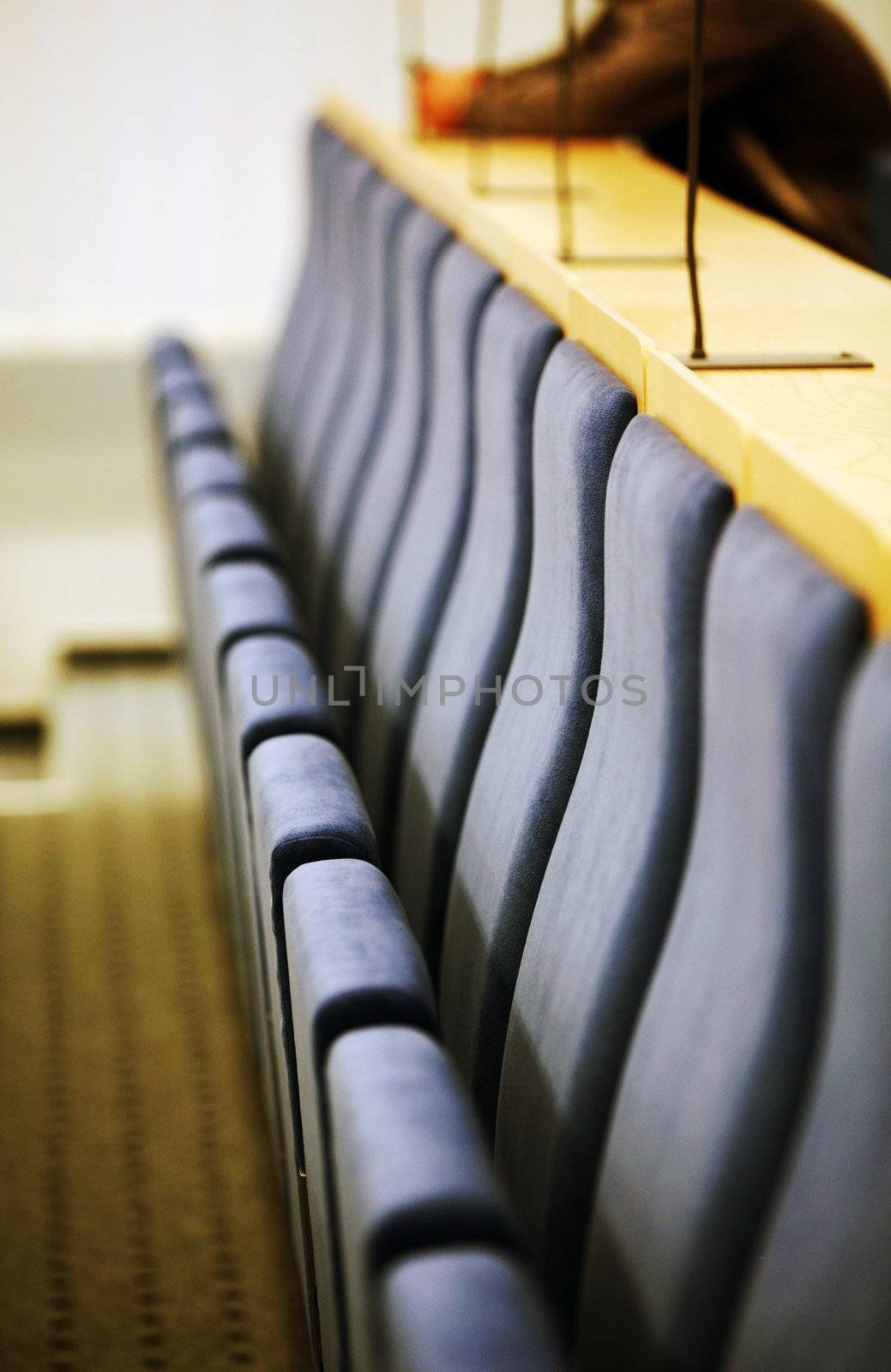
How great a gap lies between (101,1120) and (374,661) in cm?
49

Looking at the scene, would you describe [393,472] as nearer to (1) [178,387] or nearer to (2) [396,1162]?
(1) [178,387]

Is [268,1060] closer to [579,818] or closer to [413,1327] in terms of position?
[579,818]

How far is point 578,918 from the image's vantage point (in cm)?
70

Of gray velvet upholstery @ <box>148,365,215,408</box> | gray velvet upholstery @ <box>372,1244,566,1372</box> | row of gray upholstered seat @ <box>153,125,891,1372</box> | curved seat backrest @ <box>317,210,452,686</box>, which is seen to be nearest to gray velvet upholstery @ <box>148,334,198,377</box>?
gray velvet upholstery @ <box>148,365,215,408</box>

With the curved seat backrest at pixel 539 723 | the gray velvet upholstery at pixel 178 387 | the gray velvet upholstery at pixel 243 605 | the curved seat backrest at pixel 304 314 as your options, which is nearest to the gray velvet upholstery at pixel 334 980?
the curved seat backrest at pixel 539 723

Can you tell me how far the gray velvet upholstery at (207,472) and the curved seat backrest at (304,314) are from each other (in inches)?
16.8

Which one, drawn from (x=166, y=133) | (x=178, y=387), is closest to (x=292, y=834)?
(x=178, y=387)

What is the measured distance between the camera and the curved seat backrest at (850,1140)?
1.41 feet

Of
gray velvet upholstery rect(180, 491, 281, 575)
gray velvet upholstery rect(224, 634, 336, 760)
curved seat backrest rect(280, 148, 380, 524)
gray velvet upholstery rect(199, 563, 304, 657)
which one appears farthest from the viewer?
curved seat backrest rect(280, 148, 380, 524)

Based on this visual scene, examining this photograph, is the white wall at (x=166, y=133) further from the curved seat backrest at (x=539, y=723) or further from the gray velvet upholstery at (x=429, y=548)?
the curved seat backrest at (x=539, y=723)

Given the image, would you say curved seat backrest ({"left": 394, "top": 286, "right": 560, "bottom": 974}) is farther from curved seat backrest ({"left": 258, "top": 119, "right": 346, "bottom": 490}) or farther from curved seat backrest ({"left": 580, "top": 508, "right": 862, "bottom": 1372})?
curved seat backrest ({"left": 258, "top": 119, "right": 346, "bottom": 490})

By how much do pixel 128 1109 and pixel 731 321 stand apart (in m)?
0.89

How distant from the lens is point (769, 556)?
0.54m

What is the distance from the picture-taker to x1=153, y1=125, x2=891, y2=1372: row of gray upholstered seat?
1.53 feet
